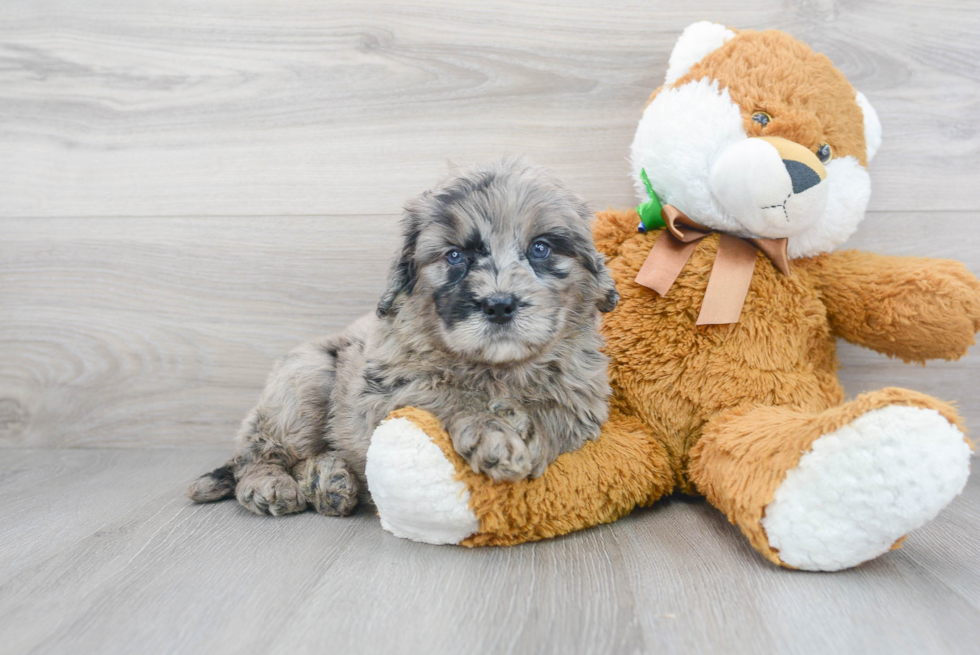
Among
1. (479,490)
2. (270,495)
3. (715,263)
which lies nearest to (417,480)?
(479,490)

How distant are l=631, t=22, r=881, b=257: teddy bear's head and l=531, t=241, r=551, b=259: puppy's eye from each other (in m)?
0.41

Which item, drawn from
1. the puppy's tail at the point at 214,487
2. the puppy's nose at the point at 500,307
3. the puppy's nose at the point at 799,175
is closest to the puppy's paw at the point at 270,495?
the puppy's tail at the point at 214,487

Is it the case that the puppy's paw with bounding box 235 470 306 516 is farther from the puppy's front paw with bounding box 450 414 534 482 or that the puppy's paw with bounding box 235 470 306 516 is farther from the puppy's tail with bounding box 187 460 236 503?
the puppy's front paw with bounding box 450 414 534 482

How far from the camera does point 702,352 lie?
1.56 meters

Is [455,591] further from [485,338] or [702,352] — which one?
[702,352]

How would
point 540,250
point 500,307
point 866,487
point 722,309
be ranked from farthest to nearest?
point 722,309
point 540,250
point 500,307
point 866,487

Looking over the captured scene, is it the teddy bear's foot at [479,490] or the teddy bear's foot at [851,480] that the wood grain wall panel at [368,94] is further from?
the teddy bear's foot at [851,480]

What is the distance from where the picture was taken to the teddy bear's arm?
151 centimetres

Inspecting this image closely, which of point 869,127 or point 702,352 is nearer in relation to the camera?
point 702,352

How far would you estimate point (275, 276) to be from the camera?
2.12 m

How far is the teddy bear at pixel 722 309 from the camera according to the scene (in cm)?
133

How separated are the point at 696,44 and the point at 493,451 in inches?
44.2

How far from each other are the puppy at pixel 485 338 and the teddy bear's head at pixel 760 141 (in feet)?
1.00

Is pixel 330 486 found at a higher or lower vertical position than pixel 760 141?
lower
